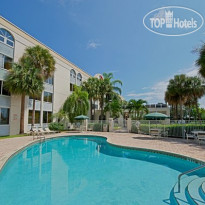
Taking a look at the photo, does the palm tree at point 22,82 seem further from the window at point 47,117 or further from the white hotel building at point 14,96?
the window at point 47,117

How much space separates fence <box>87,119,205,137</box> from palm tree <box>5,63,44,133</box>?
946cm

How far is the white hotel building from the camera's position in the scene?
13891mm

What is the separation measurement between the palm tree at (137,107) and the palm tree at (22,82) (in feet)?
59.9

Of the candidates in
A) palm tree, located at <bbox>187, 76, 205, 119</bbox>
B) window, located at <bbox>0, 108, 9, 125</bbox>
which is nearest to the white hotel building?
window, located at <bbox>0, 108, 9, 125</bbox>

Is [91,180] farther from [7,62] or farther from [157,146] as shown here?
[7,62]

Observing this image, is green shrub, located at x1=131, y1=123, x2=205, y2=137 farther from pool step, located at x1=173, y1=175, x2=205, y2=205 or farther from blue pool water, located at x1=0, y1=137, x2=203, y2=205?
pool step, located at x1=173, y1=175, x2=205, y2=205

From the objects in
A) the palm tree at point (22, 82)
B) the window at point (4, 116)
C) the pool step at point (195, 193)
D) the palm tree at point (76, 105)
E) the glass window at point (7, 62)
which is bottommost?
the pool step at point (195, 193)

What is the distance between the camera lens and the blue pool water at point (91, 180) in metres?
3.96

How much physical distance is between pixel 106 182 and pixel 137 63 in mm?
15561

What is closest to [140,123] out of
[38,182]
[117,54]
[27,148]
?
[117,54]

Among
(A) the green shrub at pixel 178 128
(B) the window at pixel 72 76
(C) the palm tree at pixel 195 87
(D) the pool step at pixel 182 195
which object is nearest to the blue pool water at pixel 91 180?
(D) the pool step at pixel 182 195

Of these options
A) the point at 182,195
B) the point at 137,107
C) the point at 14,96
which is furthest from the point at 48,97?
Result: the point at 182,195

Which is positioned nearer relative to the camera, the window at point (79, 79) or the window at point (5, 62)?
the window at point (5, 62)

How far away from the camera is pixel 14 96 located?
1473 centimetres
